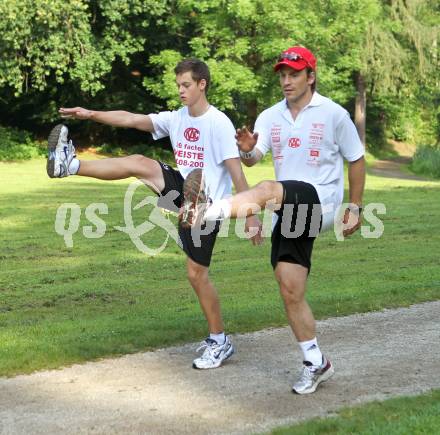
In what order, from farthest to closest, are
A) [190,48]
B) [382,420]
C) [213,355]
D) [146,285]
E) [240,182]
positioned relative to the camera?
[190,48], [146,285], [213,355], [240,182], [382,420]

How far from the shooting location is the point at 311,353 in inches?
245

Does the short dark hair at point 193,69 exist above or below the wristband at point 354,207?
above

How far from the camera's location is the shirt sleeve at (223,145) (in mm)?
6695

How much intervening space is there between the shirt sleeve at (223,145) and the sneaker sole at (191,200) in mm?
803

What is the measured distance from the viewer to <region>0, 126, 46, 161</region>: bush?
41.1 metres

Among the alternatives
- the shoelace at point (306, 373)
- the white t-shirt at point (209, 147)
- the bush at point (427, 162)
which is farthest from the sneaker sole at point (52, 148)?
the bush at point (427, 162)

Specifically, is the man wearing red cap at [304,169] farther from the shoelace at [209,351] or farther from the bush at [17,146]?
the bush at [17,146]

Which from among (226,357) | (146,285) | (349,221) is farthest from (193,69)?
(146,285)

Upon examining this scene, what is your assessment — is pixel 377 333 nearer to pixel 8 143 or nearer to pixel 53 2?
pixel 53 2

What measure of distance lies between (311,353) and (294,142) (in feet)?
4.64

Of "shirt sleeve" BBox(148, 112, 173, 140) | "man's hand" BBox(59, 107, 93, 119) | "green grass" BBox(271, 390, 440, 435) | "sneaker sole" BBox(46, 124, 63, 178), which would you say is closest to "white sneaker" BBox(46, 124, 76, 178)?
"sneaker sole" BBox(46, 124, 63, 178)

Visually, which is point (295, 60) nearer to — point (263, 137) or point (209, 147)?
point (263, 137)

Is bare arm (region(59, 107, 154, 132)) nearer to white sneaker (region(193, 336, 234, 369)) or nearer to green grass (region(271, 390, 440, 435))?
white sneaker (region(193, 336, 234, 369))

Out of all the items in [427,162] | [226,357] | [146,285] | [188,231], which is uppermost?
[188,231]
